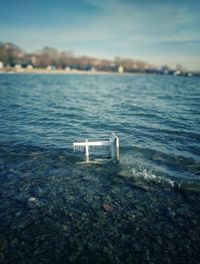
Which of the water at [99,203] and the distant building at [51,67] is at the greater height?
the water at [99,203]

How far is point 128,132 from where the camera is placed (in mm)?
15836

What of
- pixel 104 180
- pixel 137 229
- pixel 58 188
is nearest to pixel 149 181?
pixel 104 180

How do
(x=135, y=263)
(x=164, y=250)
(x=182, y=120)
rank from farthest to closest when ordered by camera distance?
(x=182, y=120) < (x=164, y=250) < (x=135, y=263)

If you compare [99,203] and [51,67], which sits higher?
[99,203]

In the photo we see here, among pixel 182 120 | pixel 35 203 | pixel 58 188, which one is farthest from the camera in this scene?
pixel 182 120

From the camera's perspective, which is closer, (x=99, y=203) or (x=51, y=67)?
(x=99, y=203)

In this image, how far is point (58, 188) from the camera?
7.85 meters

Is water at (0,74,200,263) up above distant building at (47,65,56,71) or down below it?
above

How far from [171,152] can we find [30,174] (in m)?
7.13

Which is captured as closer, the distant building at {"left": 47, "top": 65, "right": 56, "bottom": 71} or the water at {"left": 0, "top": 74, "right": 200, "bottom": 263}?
the water at {"left": 0, "top": 74, "right": 200, "bottom": 263}

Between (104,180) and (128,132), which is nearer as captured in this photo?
(104,180)

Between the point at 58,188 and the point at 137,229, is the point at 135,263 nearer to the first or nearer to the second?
the point at 137,229

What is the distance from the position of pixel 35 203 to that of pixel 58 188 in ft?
3.68

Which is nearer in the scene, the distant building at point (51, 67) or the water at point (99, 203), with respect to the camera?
the water at point (99, 203)
